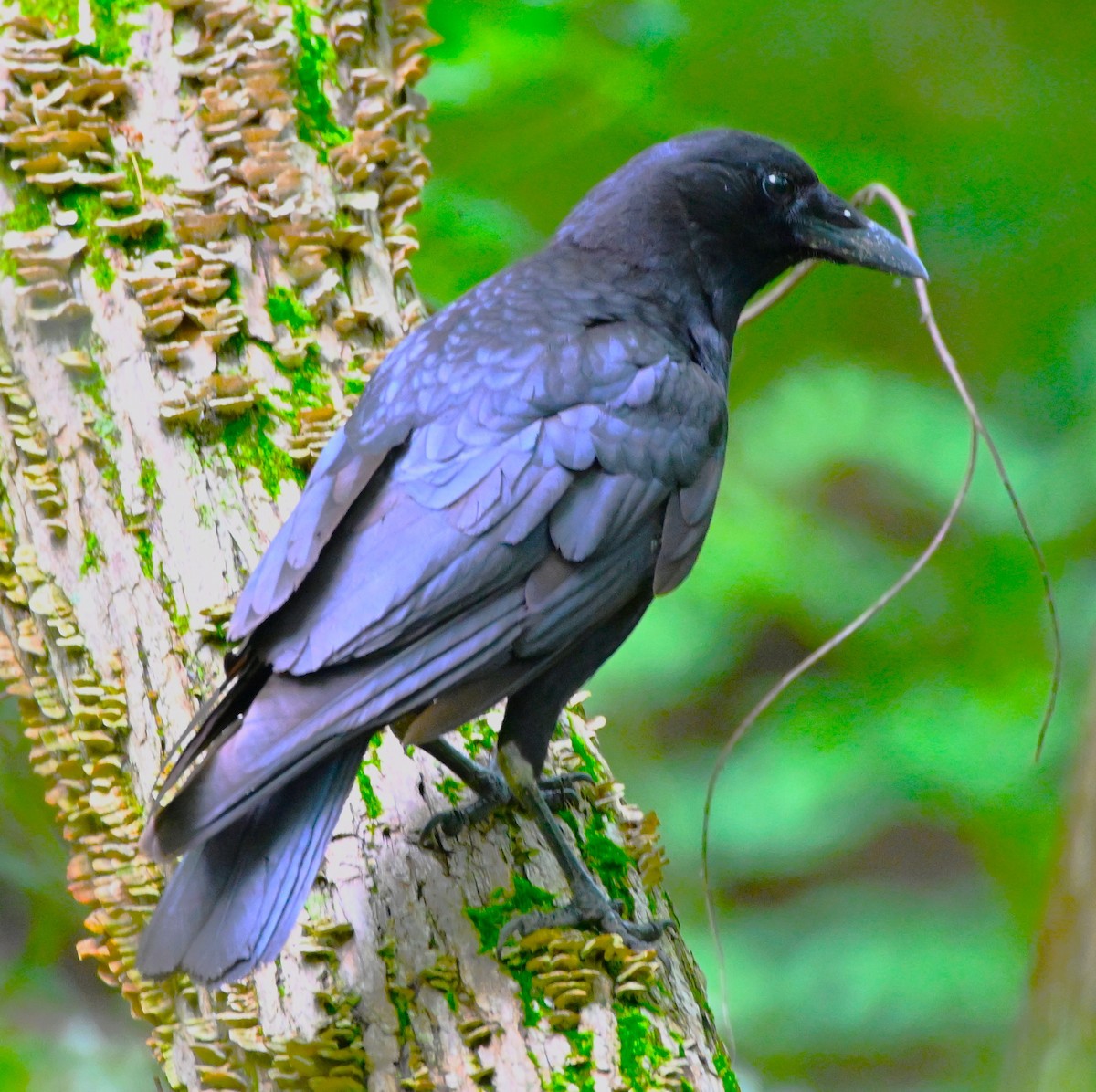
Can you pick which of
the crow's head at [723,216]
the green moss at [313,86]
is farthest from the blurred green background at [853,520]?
the crow's head at [723,216]

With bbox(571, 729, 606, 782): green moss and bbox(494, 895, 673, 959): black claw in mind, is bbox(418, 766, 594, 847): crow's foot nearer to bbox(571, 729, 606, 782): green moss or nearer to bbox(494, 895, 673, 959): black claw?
bbox(571, 729, 606, 782): green moss

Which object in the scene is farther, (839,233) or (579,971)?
(839,233)

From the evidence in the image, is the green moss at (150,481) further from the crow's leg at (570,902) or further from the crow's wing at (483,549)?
the crow's leg at (570,902)

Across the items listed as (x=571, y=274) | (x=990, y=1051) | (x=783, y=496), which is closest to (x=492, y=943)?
(x=571, y=274)

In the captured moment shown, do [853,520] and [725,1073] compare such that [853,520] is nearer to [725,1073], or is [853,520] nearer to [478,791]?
[478,791]

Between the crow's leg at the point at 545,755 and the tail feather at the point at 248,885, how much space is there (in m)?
0.37

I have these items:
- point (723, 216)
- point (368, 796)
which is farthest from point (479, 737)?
point (723, 216)

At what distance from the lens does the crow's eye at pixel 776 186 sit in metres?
2.93

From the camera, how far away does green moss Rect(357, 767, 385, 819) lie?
229 cm

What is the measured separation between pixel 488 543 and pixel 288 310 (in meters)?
0.84

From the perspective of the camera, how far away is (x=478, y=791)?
7.77 feet

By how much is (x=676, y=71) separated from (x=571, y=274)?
189 cm

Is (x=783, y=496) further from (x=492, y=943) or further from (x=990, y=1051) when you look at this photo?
(x=492, y=943)

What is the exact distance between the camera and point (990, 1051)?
4.93 meters
